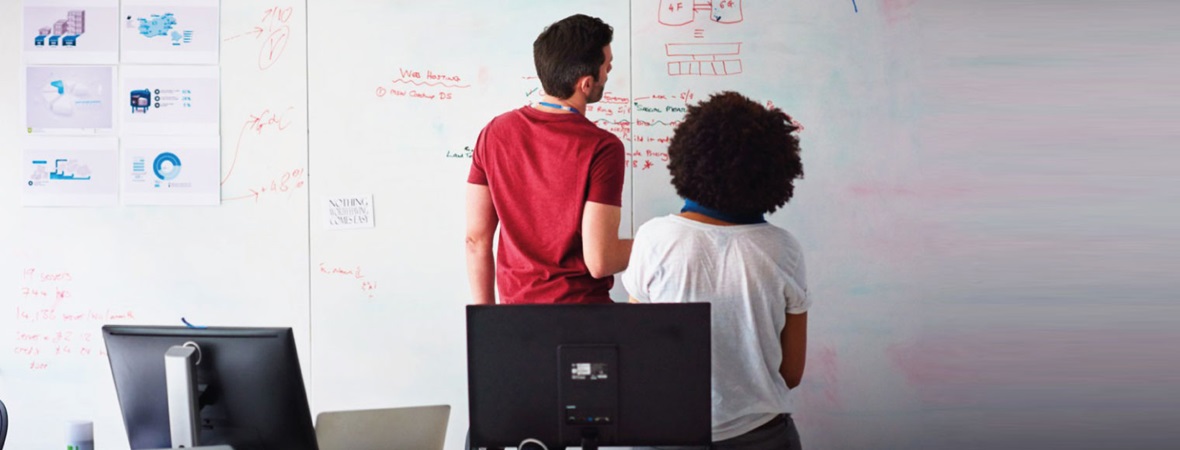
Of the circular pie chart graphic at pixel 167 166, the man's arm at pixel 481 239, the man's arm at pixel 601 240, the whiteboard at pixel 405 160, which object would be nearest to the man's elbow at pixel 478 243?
the man's arm at pixel 481 239

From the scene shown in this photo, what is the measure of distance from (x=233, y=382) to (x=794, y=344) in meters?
1.08

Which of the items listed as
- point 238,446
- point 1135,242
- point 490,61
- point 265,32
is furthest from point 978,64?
point 238,446

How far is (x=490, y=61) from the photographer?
3.23 metres

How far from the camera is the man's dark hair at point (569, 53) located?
2.34 metres

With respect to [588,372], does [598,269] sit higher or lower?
higher

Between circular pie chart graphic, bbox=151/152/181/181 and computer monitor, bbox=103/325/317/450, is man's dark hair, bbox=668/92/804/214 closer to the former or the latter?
computer monitor, bbox=103/325/317/450

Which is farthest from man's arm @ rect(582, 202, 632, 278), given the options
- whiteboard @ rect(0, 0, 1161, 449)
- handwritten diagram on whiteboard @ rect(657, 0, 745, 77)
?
handwritten diagram on whiteboard @ rect(657, 0, 745, 77)

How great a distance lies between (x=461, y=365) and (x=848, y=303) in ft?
4.39

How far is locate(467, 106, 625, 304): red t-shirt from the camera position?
2338 mm

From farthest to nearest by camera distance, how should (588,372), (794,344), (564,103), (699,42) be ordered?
(699,42)
(564,103)
(794,344)
(588,372)

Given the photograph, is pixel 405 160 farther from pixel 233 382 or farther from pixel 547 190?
pixel 233 382

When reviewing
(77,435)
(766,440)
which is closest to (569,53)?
(766,440)

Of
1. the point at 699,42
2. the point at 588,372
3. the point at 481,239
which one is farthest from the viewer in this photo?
the point at 699,42

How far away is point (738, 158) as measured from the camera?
1819mm
